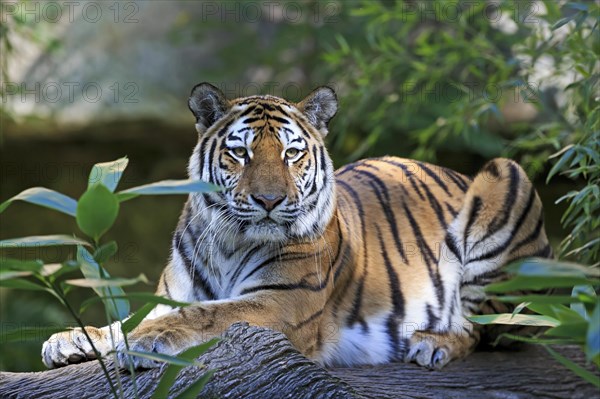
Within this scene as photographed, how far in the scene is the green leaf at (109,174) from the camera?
1.58 metres

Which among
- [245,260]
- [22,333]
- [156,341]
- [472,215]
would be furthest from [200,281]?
[22,333]

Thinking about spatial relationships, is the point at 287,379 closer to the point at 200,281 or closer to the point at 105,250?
the point at 105,250

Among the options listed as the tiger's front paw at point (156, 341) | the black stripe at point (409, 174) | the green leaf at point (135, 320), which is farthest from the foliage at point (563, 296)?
the black stripe at point (409, 174)

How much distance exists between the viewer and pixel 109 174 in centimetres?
161

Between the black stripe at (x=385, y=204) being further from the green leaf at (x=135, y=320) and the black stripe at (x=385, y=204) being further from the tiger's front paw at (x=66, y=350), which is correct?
the green leaf at (x=135, y=320)

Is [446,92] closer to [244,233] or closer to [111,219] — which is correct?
[244,233]

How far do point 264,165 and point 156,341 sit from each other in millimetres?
727

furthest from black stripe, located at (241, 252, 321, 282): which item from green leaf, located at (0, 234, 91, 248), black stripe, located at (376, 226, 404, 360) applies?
green leaf, located at (0, 234, 91, 248)

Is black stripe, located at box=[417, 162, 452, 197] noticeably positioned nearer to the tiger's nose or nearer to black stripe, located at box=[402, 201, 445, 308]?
black stripe, located at box=[402, 201, 445, 308]

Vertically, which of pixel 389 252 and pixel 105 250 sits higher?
pixel 105 250

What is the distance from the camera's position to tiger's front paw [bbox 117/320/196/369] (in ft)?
7.06

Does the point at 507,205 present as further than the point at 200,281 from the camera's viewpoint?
Yes

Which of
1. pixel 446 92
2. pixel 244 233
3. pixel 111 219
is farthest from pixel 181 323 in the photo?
pixel 446 92

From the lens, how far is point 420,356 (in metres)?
3.06
